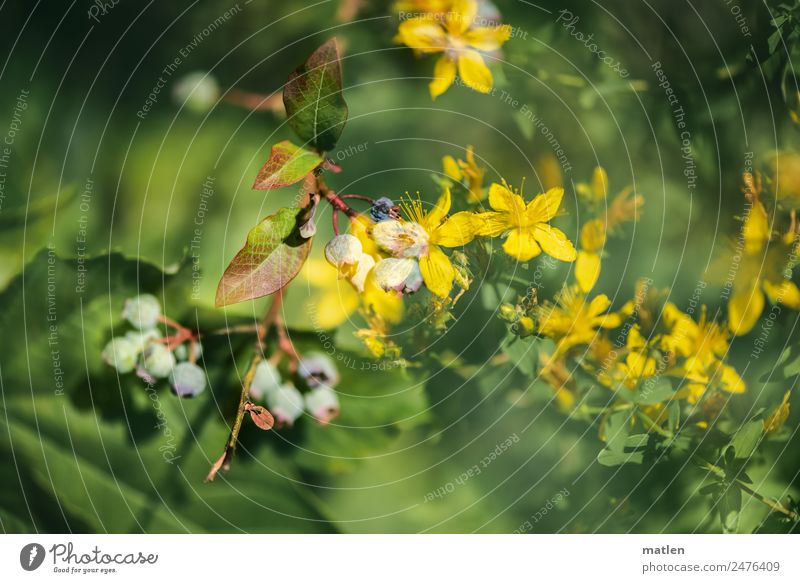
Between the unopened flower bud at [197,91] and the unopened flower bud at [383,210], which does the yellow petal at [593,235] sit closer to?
the unopened flower bud at [383,210]

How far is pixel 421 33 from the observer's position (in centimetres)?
65

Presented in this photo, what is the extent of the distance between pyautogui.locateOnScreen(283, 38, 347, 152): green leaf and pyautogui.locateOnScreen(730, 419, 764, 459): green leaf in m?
0.47

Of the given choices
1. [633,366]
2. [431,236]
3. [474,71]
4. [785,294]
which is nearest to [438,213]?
[431,236]

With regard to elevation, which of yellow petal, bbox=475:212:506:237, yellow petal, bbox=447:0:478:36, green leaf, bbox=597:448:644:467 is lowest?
green leaf, bbox=597:448:644:467

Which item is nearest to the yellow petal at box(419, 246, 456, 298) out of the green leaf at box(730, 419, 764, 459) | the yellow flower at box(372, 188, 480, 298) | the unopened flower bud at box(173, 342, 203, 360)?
the yellow flower at box(372, 188, 480, 298)

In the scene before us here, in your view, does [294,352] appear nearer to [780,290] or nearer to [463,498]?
[463,498]

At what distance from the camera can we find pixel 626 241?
692 millimetres

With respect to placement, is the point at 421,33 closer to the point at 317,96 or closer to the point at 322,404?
the point at 317,96

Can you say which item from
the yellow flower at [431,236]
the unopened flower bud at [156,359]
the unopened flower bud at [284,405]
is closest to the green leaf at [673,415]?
the yellow flower at [431,236]

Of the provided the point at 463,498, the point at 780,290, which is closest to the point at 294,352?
the point at 463,498

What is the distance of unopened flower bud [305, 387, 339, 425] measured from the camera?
0.67 meters

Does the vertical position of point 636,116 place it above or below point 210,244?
above

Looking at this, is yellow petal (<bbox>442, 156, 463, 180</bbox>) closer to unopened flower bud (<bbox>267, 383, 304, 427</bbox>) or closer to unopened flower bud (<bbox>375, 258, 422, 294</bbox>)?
unopened flower bud (<bbox>375, 258, 422, 294</bbox>)
